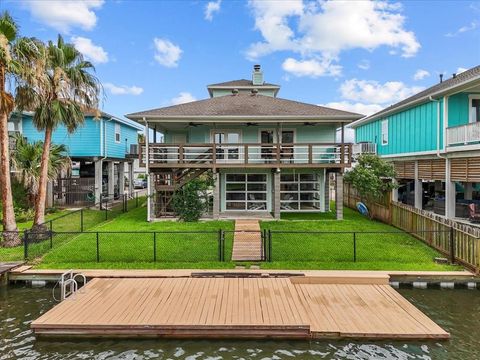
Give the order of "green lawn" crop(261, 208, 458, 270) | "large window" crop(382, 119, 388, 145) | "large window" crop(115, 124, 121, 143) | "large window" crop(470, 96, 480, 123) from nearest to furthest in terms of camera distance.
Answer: "green lawn" crop(261, 208, 458, 270) → "large window" crop(470, 96, 480, 123) → "large window" crop(382, 119, 388, 145) → "large window" crop(115, 124, 121, 143)

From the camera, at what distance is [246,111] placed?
19266 millimetres

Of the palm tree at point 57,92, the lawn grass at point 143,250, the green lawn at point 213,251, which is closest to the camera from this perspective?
the green lawn at point 213,251

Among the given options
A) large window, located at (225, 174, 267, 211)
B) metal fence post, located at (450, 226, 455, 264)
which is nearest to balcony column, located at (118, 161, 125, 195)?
large window, located at (225, 174, 267, 211)

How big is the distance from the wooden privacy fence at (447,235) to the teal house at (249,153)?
13.5 ft

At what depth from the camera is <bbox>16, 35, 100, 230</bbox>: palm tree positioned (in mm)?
14305

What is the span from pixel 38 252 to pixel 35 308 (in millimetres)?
4035

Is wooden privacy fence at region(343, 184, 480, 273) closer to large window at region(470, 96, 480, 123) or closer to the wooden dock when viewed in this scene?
the wooden dock

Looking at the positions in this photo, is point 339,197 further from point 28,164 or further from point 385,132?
point 28,164

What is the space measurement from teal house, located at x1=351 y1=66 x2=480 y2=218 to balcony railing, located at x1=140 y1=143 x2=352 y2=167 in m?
4.63

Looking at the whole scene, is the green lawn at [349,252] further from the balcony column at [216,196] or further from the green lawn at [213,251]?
the balcony column at [216,196]

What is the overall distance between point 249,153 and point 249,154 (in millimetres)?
330

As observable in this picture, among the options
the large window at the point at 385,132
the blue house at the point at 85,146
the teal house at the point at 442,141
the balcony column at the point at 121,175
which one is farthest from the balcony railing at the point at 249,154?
the balcony column at the point at 121,175

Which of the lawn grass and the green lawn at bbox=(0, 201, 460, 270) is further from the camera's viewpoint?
the lawn grass

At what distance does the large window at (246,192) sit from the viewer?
2052 centimetres
